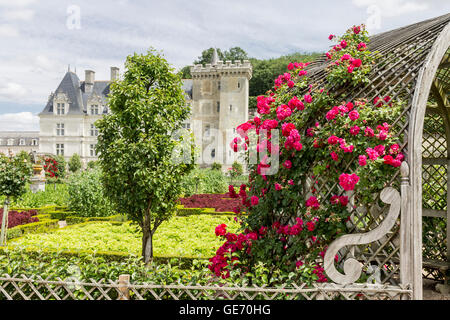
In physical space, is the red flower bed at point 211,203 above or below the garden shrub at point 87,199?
below

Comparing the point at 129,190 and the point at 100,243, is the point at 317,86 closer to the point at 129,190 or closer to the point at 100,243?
the point at 129,190

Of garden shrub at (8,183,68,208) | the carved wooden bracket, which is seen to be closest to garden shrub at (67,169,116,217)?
garden shrub at (8,183,68,208)

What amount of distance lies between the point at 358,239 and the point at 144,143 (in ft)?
13.3

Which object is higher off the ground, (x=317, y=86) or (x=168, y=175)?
(x=317, y=86)

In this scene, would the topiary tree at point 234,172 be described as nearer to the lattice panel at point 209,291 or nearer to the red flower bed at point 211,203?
the red flower bed at point 211,203

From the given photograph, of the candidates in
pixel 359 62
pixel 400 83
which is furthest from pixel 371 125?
pixel 359 62

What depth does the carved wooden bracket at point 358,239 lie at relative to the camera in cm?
265

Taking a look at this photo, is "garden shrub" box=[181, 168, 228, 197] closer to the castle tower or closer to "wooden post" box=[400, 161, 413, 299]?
the castle tower

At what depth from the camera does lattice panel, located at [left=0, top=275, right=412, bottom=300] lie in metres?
2.66

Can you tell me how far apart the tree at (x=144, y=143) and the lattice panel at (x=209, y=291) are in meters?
2.72

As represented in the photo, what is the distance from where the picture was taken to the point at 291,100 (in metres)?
3.40

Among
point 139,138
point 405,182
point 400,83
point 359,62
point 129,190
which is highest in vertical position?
point 359,62

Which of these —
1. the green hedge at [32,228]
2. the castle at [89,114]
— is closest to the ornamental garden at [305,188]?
the green hedge at [32,228]
